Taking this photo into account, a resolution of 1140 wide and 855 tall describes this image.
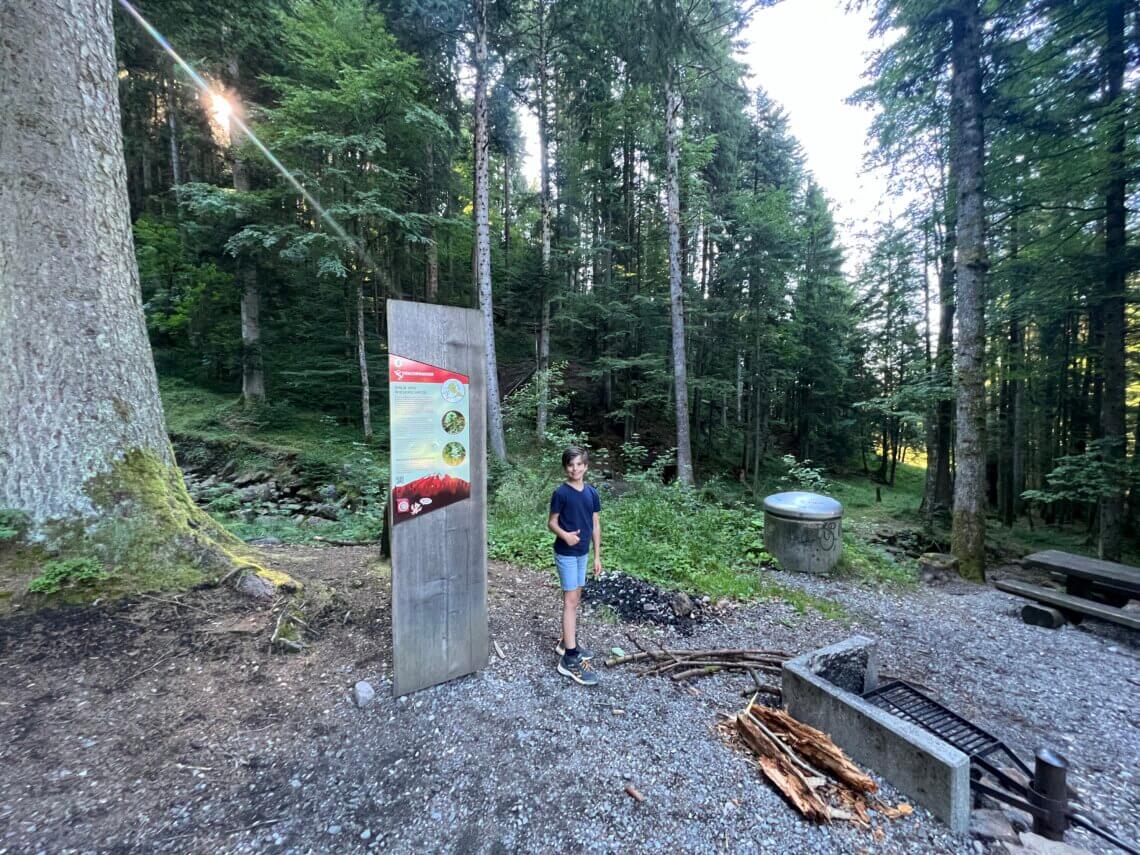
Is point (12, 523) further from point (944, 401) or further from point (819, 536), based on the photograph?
point (944, 401)

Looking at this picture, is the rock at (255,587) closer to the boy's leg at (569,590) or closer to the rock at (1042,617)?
the boy's leg at (569,590)

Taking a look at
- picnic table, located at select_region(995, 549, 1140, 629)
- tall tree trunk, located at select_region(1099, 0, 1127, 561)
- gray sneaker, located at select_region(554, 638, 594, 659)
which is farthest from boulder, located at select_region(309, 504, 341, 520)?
tall tree trunk, located at select_region(1099, 0, 1127, 561)

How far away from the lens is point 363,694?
277 centimetres

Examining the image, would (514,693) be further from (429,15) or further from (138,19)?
(429,15)

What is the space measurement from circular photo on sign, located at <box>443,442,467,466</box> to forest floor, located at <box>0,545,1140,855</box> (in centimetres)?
152

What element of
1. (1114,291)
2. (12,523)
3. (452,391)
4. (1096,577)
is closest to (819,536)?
(1096,577)

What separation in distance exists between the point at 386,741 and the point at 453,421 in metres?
1.85

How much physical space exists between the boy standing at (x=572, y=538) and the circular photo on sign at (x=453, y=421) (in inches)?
29.1

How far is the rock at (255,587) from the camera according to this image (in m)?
3.37

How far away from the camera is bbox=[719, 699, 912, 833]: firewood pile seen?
2.17m

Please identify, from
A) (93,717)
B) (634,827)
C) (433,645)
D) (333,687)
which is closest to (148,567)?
(93,717)

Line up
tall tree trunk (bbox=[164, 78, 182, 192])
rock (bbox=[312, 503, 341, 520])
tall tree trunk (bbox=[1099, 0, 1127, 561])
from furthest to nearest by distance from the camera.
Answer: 1. tall tree trunk (bbox=[164, 78, 182, 192])
2. rock (bbox=[312, 503, 341, 520])
3. tall tree trunk (bbox=[1099, 0, 1127, 561])

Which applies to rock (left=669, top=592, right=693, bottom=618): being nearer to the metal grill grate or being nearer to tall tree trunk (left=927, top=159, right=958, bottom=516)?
the metal grill grate

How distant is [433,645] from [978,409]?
316 inches
